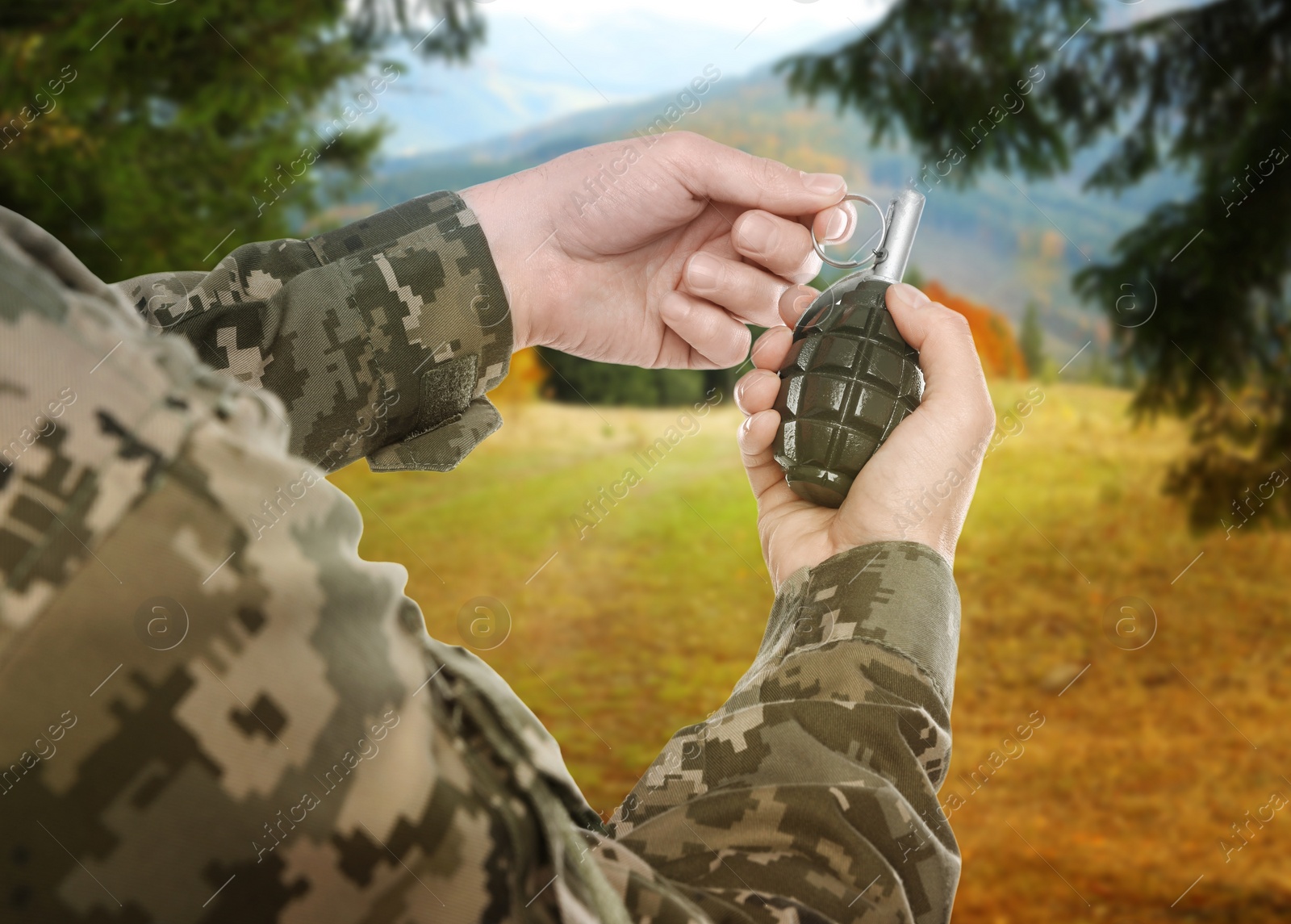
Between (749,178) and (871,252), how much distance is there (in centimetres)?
19

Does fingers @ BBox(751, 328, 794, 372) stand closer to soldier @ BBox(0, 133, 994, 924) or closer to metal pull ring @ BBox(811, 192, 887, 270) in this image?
metal pull ring @ BBox(811, 192, 887, 270)

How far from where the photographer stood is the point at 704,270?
4.37 feet

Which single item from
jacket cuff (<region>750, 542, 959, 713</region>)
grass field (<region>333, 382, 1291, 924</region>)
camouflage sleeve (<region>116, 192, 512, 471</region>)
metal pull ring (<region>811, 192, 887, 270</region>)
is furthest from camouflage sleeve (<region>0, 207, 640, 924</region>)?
grass field (<region>333, 382, 1291, 924</region>)

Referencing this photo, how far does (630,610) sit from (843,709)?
2.79m

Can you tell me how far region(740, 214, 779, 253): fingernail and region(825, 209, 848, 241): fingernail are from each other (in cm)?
7

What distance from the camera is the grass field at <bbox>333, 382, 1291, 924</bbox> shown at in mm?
2844

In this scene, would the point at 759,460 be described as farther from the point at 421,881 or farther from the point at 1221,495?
the point at 1221,495

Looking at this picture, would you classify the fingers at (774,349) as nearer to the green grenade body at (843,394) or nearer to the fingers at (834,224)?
the green grenade body at (843,394)

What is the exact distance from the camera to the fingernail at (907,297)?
106 cm

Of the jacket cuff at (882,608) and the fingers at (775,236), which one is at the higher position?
the fingers at (775,236)

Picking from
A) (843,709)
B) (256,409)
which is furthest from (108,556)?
(843,709)

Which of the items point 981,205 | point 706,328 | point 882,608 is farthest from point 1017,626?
point 882,608

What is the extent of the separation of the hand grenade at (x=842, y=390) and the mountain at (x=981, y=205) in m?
2.11

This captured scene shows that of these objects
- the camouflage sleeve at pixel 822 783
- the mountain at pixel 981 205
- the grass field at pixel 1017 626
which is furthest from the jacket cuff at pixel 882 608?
the mountain at pixel 981 205
